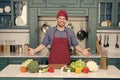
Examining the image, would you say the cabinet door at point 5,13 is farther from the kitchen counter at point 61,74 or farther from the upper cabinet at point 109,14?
the kitchen counter at point 61,74

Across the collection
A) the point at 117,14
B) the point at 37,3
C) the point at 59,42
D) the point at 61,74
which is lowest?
the point at 61,74

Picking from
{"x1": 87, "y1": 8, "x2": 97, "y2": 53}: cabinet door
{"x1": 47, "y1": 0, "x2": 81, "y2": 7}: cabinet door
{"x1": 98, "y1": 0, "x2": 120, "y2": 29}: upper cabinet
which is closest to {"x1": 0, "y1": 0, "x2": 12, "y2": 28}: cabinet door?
{"x1": 47, "y1": 0, "x2": 81, "y2": 7}: cabinet door

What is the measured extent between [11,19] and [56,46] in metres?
1.56

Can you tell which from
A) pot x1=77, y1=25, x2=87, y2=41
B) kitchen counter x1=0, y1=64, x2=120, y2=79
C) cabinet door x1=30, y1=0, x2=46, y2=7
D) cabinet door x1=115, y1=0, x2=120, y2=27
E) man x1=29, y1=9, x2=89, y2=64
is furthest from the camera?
pot x1=77, y1=25, x2=87, y2=41

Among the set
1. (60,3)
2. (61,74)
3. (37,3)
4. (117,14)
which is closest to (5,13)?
(37,3)

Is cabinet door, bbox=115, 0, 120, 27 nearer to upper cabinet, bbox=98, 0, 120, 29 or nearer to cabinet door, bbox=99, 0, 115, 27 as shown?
upper cabinet, bbox=98, 0, 120, 29

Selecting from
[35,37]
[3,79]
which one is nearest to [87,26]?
[35,37]

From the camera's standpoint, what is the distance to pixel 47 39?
361 cm

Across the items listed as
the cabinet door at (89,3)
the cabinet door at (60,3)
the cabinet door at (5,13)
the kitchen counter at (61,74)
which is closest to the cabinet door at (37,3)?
the cabinet door at (60,3)

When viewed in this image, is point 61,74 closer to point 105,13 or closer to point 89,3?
point 89,3

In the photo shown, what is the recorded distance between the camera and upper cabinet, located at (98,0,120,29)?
15.8 feet

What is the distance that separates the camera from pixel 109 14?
491 cm

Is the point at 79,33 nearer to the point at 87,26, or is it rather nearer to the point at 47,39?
the point at 87,26

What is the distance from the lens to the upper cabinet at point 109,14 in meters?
4.81
